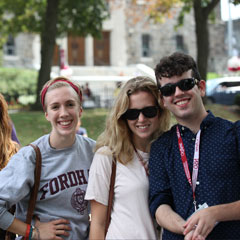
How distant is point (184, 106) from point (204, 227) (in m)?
0.76

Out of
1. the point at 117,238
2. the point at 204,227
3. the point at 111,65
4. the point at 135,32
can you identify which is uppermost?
the point at 135,32

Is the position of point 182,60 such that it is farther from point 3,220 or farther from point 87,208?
point 3,220

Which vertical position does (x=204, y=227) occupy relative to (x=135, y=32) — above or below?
below

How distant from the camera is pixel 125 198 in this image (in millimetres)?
2650

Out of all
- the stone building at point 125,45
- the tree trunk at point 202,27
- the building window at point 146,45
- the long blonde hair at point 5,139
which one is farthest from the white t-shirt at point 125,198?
the building window at point 146,45

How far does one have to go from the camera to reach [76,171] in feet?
9.37

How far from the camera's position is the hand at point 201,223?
228 cm

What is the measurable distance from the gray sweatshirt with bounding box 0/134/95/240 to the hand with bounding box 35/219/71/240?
0.04 m

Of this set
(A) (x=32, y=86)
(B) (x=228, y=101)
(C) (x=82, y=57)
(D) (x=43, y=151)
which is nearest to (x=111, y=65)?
(C) (x=82, y=57)

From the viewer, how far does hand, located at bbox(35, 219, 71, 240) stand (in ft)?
8.86

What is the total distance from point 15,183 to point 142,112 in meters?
0.97

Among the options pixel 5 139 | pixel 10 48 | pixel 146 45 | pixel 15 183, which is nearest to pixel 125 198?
pixel 15 183

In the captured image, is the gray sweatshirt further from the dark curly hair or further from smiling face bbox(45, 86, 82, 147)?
the dark curly hair

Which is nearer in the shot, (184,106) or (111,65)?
(184,106)
